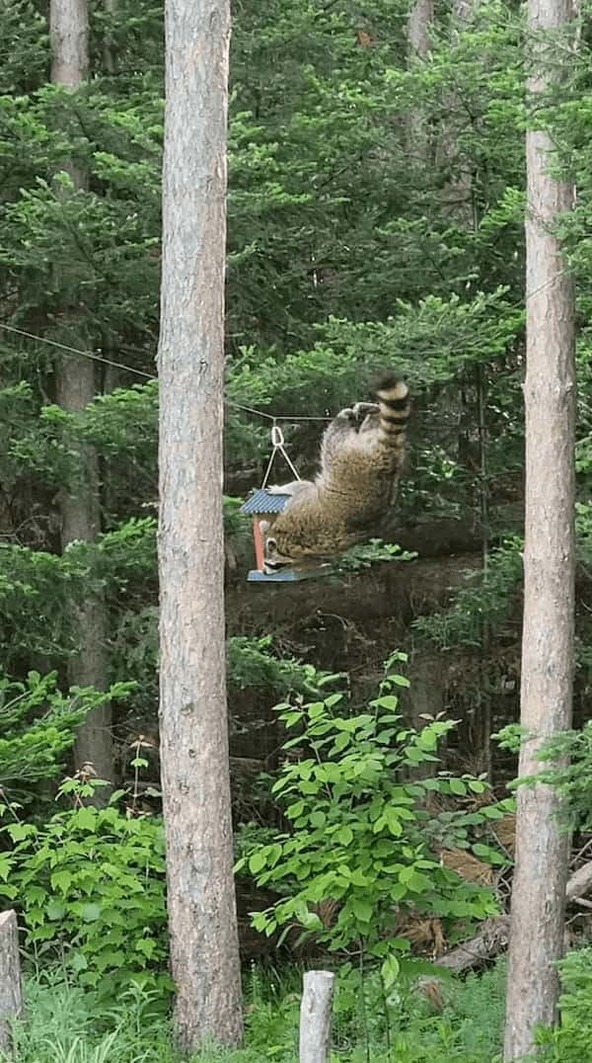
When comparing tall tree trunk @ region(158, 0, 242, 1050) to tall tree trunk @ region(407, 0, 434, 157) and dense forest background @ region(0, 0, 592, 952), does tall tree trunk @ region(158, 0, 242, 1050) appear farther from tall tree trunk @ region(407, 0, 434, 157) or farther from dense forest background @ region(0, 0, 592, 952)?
tall tree trunk @ region(407, 0, 434, 157)

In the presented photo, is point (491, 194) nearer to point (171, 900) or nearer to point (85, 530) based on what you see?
point (85, 530)

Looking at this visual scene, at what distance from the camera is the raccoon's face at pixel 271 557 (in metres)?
7.68

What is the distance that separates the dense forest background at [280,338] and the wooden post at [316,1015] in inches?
136

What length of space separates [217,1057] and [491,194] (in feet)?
21.5

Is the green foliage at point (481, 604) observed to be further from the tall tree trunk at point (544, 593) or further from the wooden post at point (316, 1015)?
the wooden post at point (316, 1015)

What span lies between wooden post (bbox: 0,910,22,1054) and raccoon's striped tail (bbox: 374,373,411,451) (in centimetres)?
295

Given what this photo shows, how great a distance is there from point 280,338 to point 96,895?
16.1 feet

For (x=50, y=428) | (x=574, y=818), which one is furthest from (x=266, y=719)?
(x=574, y=818)

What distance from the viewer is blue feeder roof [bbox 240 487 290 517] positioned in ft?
25.5

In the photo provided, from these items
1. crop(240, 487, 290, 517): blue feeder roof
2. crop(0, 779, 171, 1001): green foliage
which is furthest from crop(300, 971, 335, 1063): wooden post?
crop(240, 487, 290, 517): blue feeder roof

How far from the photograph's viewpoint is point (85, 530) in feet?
33.9

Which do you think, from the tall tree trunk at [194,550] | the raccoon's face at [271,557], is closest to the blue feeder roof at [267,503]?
the raccoon's face at [271,557]

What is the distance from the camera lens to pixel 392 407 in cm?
684

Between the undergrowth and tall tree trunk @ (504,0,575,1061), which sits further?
tall tree trunk @ (504,0,575,1061)
